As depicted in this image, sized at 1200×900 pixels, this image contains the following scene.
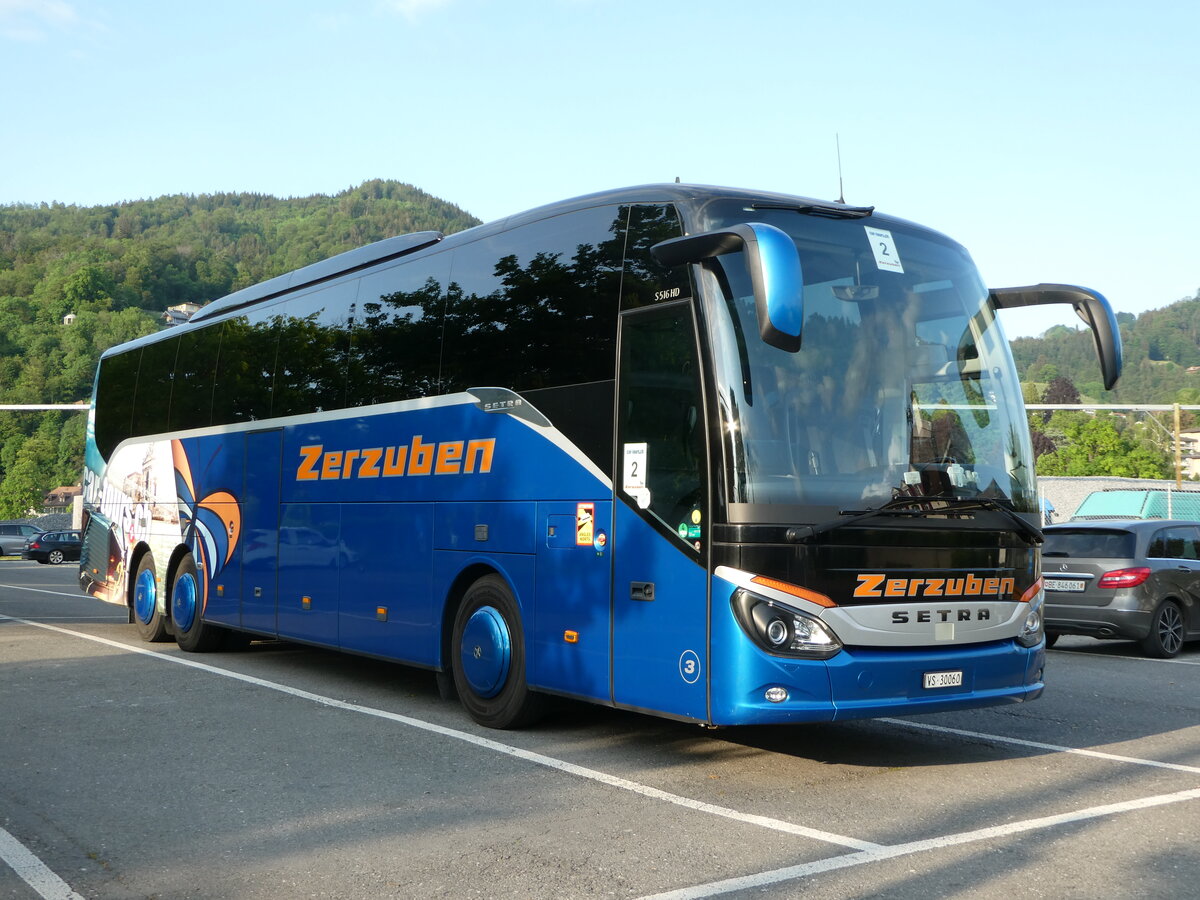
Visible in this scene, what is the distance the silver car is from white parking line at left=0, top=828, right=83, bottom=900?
38.1 ft

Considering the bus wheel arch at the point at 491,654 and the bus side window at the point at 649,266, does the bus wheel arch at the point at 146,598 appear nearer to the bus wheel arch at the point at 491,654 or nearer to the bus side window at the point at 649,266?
the bus wheel arch at the point at 491,654

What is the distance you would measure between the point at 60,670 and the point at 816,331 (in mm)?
8304

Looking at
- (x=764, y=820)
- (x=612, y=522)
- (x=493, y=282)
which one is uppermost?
(x=493, y=282)

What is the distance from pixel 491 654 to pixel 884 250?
3.79 m

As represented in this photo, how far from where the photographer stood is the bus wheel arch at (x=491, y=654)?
828cm

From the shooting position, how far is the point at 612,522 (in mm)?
A: 7414

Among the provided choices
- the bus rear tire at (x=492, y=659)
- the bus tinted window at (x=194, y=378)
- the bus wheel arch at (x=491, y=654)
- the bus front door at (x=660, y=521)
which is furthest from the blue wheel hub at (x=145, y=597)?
the bus front door at (x=660, y=521)

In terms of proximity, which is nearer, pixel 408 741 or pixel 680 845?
pixel 680 845

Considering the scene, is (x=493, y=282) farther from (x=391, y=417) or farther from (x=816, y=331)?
(x=816, y=331)

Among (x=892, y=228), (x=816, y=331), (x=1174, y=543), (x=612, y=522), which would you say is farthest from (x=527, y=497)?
(x=1174, y=543)

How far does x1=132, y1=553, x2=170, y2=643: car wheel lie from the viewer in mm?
14250

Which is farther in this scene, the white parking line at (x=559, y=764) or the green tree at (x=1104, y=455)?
the green tree at (x=1104, y=455)

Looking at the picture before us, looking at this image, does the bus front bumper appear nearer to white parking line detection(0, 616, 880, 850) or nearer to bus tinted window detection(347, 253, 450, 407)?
white parking line detection(0, 616, 880, 850)

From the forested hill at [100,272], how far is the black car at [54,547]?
101 feet
